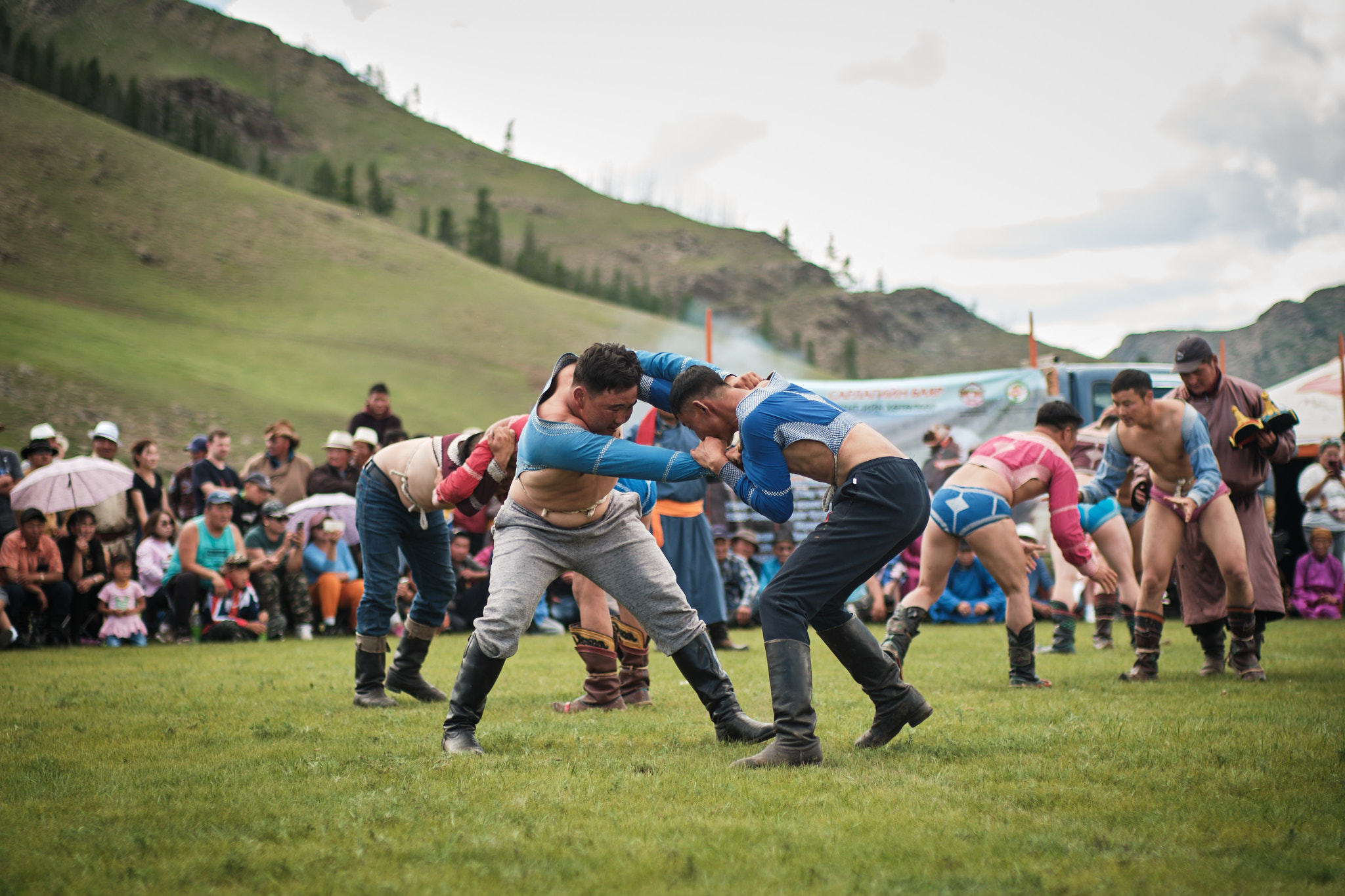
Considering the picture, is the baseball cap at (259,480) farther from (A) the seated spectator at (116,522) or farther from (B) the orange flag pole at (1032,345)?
(B) the orange flag pole at (1032,345)

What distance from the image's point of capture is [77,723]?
226 inches

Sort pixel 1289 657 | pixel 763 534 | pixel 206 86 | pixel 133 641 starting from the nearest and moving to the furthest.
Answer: pixel 1289 657 → pixel 133 641 → pixel 763 534 → pixel 206 86

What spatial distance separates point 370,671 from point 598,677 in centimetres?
144

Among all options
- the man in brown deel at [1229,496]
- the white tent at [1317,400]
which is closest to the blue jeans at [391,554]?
the man in brown deel at [1229,496]

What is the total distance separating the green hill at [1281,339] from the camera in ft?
123

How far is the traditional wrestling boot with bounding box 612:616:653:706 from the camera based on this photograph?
6871 millimetres

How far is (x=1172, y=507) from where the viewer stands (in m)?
7.60

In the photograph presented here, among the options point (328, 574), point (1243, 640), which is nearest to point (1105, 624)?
point (1243, 640)

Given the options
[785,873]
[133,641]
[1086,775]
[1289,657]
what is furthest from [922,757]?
[133,641]

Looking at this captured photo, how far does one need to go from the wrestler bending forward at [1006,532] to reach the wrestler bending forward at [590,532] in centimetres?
217

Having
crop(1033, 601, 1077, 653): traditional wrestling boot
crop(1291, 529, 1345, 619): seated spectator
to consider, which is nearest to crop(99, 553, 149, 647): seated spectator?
crop(1033, 601, 1077, 653): traditional wrestling boot

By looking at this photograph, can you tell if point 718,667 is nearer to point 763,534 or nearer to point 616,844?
point 616,844

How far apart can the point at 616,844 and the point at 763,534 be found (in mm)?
11767

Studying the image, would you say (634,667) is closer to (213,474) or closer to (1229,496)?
(1229,496)
